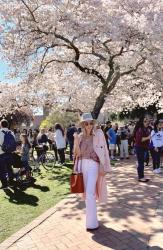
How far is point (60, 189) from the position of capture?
1120cm

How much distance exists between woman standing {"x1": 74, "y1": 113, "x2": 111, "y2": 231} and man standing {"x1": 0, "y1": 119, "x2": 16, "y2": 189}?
4500 millimetres

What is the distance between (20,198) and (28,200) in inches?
15.7

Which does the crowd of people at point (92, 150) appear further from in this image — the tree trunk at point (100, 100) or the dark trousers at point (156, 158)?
the tree trunk at point (100, 100)

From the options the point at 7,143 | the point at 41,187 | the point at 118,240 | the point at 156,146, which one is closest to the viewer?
the point at 118,240

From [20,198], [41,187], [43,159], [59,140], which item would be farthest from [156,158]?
[20,198]

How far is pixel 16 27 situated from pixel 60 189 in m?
7.78

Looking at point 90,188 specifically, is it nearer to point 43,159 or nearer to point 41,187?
point 41,187

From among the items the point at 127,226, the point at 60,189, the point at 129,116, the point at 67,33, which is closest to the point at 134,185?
the point at 60,189

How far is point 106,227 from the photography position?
284 inches

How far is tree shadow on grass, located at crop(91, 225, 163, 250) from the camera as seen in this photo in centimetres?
617

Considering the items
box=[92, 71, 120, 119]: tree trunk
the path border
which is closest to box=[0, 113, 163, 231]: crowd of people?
the path border

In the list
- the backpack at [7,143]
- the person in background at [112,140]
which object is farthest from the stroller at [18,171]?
the person in background at [112,140]

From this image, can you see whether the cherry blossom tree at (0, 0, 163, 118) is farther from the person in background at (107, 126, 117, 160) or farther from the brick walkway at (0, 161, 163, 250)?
the brick walkway at (0, 161, 163, 250)

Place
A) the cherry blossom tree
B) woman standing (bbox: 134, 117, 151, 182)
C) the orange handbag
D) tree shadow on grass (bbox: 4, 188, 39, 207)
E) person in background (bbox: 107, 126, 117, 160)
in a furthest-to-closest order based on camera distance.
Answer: person in background (bbox: 107, 126, 117, 160), the cherry blossom tree, woman standing (bbox: 134, 117, 151, 182), tree shadow on grass (bbox: 4, 188, 39, 207), the orange handbag
